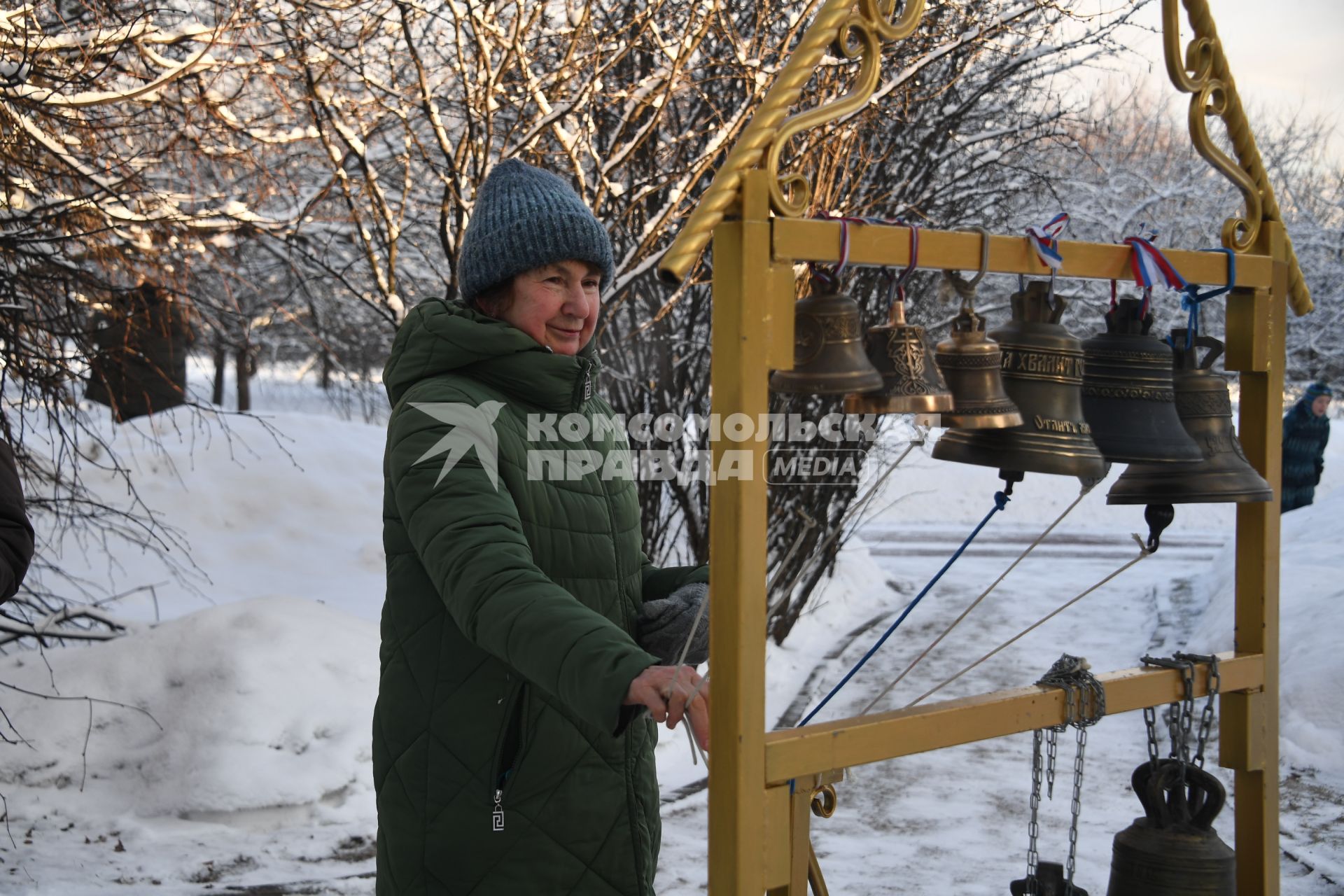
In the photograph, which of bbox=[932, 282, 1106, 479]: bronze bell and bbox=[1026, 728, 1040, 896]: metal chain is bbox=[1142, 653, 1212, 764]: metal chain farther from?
bbox=[932, 282, 1106, 479]: bronze bell

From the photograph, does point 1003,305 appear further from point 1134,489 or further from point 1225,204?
point 1134,489

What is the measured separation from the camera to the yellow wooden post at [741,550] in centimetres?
165

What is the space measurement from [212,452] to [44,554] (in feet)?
4.95

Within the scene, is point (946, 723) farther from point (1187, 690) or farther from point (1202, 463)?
point (1202, 463)

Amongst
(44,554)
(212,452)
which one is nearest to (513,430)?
(44,554)

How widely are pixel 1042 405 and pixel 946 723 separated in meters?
0.56

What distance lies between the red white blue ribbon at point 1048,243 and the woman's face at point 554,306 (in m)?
0.74

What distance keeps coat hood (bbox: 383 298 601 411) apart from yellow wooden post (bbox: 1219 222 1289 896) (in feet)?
4.26

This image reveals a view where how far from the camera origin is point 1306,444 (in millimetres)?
11570

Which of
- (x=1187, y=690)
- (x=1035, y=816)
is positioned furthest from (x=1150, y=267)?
(x=1035, y=816)

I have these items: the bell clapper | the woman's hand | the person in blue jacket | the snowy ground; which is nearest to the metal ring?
the woman's hand

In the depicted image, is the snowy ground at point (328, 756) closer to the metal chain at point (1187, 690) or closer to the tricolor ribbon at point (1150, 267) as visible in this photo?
the metal chain at point (1187, 690)

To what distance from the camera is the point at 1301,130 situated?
843 inches

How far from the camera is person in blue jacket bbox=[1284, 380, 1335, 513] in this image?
37.5 feet
